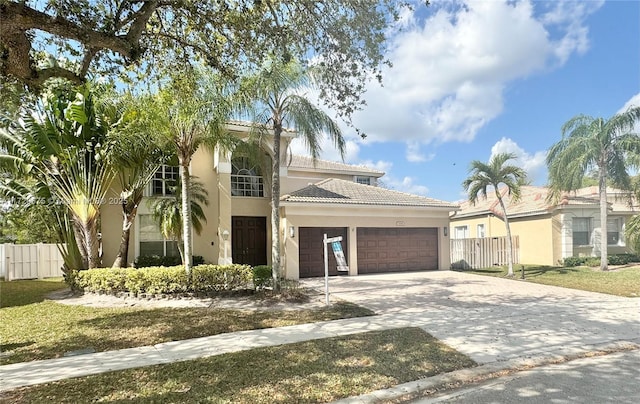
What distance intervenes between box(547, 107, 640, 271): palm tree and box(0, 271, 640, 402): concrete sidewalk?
6.76 m

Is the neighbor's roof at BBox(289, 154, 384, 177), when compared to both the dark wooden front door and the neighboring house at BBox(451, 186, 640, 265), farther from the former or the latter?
the neighboring house at BBox(451, 186, 640, 265)

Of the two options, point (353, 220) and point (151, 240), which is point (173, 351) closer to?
point (151, 240)

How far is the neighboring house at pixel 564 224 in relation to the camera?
2070 cm

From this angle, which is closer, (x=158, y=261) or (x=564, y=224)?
(x=158, y=261)

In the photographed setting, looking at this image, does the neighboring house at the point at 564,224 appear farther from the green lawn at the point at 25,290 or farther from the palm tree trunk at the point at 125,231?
the green lawn at the point at 25,290

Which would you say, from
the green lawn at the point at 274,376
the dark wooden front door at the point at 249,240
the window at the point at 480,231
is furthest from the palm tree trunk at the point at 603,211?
the dark wooden front door at the point at 249,240

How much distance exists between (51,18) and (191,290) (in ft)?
28.5

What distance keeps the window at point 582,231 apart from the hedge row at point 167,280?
19.3 m

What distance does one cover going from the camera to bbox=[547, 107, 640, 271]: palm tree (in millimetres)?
17203

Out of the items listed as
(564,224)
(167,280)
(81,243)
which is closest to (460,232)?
(564,224)

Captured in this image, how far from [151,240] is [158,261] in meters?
1.15

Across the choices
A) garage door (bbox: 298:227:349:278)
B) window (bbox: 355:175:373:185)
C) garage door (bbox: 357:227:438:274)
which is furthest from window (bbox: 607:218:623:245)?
garage door (bbox: 298:227:349:278)

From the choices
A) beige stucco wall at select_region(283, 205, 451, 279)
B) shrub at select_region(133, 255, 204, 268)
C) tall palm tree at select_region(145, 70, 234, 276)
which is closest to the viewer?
tall palm tree at select_region(145, 70, 234, 276)

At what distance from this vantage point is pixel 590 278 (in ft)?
52.7
